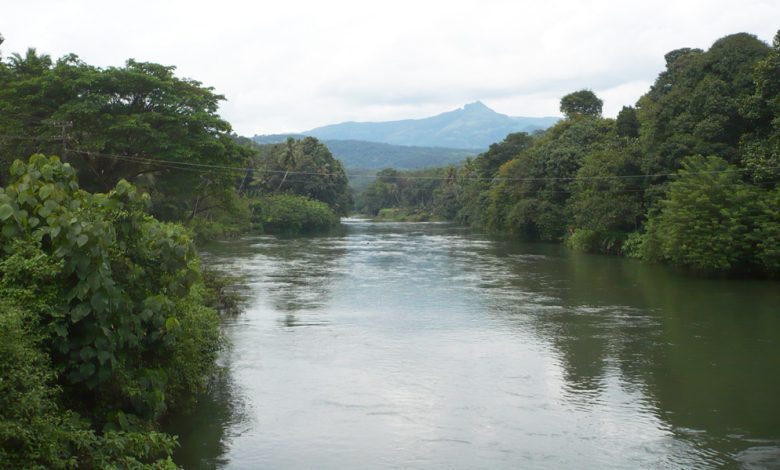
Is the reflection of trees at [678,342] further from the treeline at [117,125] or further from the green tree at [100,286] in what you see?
the treeline at [117,125]

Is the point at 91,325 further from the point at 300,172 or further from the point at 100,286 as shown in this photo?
the point at 300,172

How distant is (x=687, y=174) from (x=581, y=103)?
38.7 meters

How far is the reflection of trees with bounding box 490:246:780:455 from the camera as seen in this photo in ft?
37.6

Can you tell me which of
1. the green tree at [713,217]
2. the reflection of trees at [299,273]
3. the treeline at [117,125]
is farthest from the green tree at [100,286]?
the green tree at [713,217]

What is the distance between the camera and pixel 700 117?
95.7 ft

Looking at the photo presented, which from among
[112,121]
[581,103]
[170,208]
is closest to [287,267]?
[170,208]

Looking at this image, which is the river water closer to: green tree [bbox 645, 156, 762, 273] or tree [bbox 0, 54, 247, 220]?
green tree [bbox 645, 156, 762, 273]

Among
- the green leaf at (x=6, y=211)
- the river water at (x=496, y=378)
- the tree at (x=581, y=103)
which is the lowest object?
the river water at (x=496, y=378)

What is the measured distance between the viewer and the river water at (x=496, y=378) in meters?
9.97

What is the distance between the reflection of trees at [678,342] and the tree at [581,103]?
38444 millimetres

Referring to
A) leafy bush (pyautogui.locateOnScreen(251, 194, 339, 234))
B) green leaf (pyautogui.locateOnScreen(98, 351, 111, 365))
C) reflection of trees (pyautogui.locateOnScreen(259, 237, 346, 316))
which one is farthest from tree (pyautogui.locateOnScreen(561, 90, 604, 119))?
green leaf (pyautogui.locateOnScreen(98, 351, 111, 365))

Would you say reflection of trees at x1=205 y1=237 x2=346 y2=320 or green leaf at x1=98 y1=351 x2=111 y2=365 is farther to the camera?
reflection of trees at x1=205 y1=237 x2=346 y2=320

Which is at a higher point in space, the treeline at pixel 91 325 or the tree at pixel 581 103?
the tree at pixel 581 103

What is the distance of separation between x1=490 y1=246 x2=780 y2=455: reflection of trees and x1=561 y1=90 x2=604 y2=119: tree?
38444 millimetres
